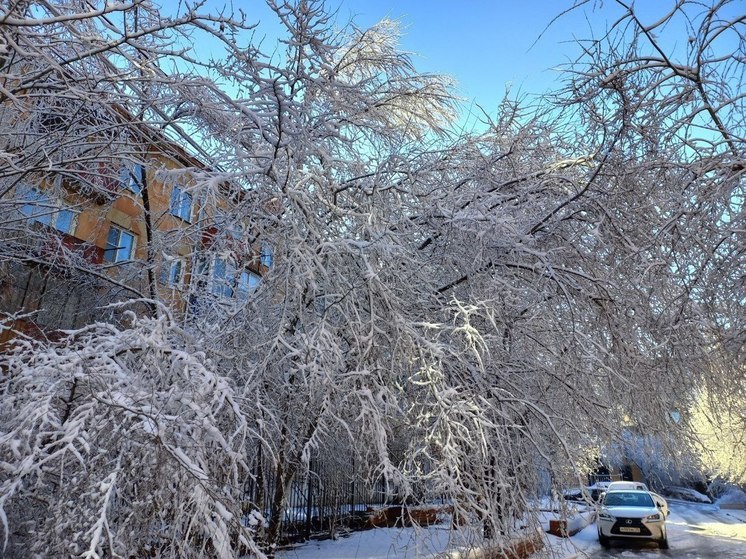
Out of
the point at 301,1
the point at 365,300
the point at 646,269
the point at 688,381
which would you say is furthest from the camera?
the point at 688,381

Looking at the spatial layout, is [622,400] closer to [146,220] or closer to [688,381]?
[688,381]

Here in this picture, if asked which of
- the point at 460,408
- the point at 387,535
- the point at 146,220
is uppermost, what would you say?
the point at 146,220

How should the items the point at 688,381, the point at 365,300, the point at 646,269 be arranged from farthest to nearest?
the point at 688,381 → the point at 365,300 → the point at 646,269

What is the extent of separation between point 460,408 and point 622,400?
12.9 ft

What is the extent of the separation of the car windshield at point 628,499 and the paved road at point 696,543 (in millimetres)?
1098

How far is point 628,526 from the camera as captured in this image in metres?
14.7

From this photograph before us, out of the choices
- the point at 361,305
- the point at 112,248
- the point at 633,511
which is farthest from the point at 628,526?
the point at 112,248

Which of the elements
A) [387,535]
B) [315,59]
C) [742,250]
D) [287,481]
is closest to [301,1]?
[315,59]

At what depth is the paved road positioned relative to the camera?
13219mm

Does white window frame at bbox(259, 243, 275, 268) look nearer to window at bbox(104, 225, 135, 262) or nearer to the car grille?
window at bbox(104, 225, 135, 262)

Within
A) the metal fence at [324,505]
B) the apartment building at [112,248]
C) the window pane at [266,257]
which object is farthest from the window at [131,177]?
the metal fence at [324,505]

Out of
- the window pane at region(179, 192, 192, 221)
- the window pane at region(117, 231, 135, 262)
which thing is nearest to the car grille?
the window pane at region(179, 192, 192, 221)

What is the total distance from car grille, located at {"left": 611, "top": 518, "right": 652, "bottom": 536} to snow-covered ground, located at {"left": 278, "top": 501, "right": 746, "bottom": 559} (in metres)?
0.38

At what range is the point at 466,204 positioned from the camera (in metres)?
6.70
